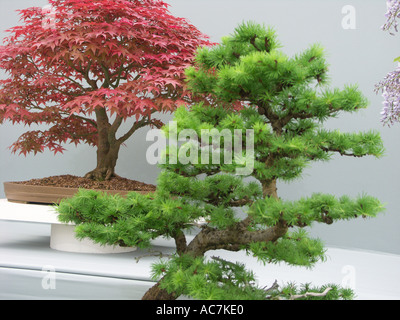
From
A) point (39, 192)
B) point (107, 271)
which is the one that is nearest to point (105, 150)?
point (39, 192)

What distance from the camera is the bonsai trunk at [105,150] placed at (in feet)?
12.4

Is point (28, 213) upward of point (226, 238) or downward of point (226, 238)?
upward

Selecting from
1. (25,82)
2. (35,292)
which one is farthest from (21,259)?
(25,82)

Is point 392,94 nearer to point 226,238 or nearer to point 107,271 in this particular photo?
point 226,238

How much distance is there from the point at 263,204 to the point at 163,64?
1.84 metres

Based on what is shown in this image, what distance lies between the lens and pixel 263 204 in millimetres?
1717

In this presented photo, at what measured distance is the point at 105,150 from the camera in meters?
3.82

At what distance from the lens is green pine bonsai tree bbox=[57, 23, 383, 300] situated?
1690mm

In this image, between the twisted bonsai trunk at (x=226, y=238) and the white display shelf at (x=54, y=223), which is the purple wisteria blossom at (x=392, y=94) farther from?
the white display shelf at (x=54, y=223)

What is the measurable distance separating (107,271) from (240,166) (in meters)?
1.48

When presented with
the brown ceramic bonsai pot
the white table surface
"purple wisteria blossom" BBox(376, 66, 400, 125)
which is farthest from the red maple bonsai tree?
"purple wisteria blossom" BBox(376, 66, 400, 125)

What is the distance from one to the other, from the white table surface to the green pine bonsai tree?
315 mm

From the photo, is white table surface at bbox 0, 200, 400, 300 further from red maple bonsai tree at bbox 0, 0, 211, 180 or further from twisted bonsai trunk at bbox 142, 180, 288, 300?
red maple bonsai tree at bbox 0, 0, 211, 180
